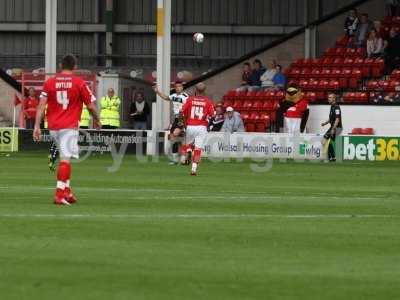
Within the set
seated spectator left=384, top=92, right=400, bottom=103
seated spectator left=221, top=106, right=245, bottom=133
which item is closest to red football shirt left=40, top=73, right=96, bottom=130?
seated spectator left=221, top=106, right=245, bottom=133

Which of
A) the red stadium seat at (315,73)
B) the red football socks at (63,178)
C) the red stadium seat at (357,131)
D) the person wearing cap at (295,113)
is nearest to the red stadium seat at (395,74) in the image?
the red stadium seat at (357,131)

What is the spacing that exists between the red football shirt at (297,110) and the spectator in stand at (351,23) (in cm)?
618

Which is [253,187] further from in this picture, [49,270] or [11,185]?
[49,270]

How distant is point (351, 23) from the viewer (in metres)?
46.8

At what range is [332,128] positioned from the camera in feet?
129

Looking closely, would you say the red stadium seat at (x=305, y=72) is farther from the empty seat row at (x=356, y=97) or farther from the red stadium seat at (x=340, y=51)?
the empty seat row at (x=356, y=97)

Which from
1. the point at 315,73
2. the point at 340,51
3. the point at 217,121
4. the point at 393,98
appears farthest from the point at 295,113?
the point at 340,51

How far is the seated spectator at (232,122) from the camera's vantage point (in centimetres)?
4231

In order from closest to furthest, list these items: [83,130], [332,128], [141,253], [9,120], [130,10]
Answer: [141,253]
[332,128]
[83,130]
[9,120]
[130,10]

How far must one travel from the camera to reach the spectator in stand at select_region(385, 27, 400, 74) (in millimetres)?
44969

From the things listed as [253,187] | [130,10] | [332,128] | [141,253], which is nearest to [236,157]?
[332,128]

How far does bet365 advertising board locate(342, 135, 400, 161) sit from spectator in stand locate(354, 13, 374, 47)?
7125 mm

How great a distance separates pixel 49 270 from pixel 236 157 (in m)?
30.0

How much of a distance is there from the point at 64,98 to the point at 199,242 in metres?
5.81
